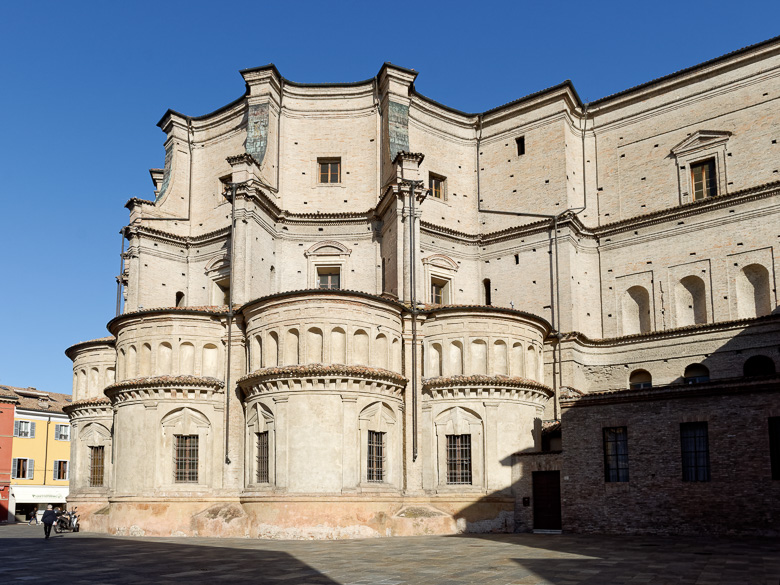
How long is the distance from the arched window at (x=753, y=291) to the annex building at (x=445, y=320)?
12 cm

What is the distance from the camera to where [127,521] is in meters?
30.0

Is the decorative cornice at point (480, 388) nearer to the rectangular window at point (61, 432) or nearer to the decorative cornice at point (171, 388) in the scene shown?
the decorative cornice at point (171, 388)

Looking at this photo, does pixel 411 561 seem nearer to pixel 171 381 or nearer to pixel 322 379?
pixel 322 379

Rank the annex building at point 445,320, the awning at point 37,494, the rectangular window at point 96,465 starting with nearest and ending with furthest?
1. the annex building at point 445,320
2. the rectangular window at point 96,465
3. the awning at point 37,494

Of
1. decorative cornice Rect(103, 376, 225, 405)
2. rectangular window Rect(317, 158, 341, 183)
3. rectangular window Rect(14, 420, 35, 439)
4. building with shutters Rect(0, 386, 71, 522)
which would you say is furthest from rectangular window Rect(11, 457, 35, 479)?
rectangular window Rect(317, 158, 341, 183)

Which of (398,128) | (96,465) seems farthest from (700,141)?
(96,465)

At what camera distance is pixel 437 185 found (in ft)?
137

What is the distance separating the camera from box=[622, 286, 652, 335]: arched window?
126 feet

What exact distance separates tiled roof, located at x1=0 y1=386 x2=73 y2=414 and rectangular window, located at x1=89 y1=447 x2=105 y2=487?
74.0 ft

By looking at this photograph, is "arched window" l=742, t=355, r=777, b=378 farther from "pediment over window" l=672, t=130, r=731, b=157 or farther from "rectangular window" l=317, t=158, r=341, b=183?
"rectangular window" l=317, t=158, r=341, b=183

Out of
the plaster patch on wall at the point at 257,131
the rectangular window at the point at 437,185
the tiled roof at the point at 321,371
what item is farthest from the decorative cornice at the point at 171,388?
the rectangular window at the point at 437,185

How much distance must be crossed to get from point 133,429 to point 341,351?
28.9 ft

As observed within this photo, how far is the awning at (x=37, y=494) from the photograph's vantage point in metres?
55.0

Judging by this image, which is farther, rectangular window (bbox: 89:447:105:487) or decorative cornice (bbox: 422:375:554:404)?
rectangular window (bbox: 89:447:105:487)
